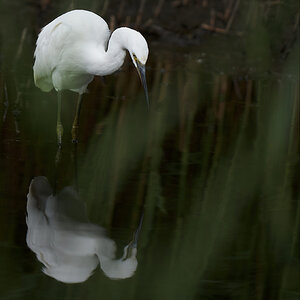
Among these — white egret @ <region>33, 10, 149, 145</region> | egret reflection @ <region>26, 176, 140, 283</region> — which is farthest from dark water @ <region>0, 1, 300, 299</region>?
white egret @ <region>33, 10, 149, 145</region>

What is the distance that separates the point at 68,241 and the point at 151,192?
910mm

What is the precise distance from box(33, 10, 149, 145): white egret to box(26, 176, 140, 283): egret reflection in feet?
2.59

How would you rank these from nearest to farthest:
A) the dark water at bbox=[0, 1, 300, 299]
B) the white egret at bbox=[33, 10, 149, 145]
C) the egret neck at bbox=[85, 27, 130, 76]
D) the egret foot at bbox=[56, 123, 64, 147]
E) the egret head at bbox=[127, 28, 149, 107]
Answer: the dark water at bbox=[0, 1, 300, 299] < the egret head at bbox=[127, 28, 149, 107] < the egret neck at bbox=[85, 27, 130, 76] < the white egret at bbox=[33, 10, 149, 145] < the egret foot at bbox=[56, 123, 64, 147]

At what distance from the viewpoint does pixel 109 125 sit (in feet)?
17.0

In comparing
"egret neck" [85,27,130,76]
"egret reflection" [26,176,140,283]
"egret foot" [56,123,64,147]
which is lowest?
"egret reflection" [26,176,140,283]

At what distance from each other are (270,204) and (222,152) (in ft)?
3.08

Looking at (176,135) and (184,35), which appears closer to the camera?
(176,135)

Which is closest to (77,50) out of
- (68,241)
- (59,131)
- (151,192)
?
(59,131)

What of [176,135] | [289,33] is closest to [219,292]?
[176,135]

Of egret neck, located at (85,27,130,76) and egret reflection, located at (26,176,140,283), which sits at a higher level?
egret neck, located at (85,27,130,76)

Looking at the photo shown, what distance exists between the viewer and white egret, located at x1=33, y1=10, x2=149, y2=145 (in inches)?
170

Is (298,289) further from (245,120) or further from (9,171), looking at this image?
(245,120)

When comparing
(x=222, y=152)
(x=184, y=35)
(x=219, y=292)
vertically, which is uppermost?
(x=184, y=35)

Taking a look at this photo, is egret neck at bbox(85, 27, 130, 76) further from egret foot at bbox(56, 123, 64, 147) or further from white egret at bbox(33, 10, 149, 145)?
egret foot at bbox(56, 123, 64, 147)
